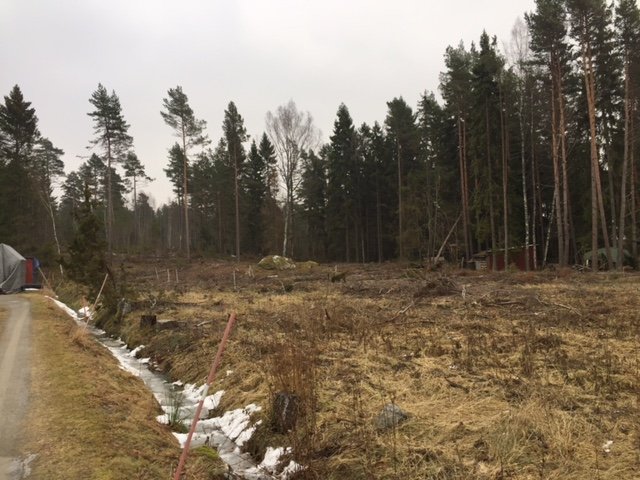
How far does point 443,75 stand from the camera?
41.0 m

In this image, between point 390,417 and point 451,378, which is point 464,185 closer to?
point 451,378

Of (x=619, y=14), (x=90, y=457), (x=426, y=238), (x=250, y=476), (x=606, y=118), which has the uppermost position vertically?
(x=619, y=14)

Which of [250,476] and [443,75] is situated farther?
[443,75]

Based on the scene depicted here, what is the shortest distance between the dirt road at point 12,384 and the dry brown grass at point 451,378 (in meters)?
2.84

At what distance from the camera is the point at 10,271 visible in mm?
27531

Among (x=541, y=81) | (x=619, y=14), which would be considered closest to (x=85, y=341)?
(x=541, y=81)

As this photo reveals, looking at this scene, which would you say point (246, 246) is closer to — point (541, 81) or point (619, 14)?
point (541, 81)

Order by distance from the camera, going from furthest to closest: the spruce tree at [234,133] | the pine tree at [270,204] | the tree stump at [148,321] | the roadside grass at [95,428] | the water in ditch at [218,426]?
the pine tree at [270,204]
the spruce tree at [234,133]
the tree stump at [148,321]
the water in ditch at [218,426]
the roadside grass at [95,428]

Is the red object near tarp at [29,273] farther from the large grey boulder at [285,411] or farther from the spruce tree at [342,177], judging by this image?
the spruce tree at [342,177]

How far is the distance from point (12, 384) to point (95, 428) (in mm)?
3030

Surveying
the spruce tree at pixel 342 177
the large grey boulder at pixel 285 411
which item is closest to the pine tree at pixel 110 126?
the spruce tree at pixel 342 177

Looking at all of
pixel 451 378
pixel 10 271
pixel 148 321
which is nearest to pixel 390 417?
pixel 451 378

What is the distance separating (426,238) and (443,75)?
1524 centimetres

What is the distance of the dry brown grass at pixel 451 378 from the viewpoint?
475 cm
